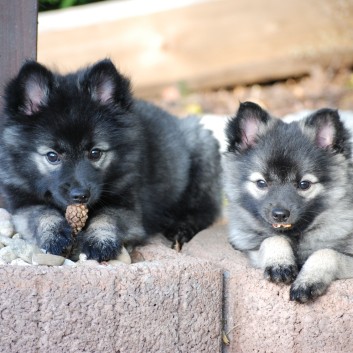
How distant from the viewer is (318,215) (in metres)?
4.60

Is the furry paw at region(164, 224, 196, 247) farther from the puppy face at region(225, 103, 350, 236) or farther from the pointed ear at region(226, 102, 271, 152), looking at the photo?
the pointed ear at region(226, 102, 271, 152)

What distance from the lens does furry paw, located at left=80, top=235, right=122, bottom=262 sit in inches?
173

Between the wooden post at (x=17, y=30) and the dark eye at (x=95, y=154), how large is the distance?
954 millimetres

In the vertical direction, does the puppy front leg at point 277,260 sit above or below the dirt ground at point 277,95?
above

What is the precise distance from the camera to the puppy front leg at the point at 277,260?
4305 mm

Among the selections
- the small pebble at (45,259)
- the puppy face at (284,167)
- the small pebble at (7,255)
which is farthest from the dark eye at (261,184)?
the small pebble at (7,255)

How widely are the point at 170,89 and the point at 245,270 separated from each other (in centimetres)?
459

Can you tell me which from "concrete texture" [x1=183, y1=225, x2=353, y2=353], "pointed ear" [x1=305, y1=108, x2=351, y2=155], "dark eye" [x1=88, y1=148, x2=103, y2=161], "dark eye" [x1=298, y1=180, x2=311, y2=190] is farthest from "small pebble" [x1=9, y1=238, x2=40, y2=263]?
"pointed ear" [x1=305, y1=108, x2=351, y2=155]

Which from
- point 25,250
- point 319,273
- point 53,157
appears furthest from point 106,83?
point 319,273

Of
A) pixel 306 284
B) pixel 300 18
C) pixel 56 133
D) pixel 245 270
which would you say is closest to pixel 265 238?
pixel 245 270

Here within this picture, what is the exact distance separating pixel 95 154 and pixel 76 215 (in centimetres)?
41

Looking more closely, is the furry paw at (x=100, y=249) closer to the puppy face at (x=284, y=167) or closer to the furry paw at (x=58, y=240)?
the furry paw at (x=58, y=240)

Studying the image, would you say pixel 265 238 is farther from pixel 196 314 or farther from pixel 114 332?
pixel 114 332

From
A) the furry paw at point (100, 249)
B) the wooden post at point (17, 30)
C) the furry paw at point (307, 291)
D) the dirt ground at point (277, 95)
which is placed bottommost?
the dirt ground at point (277, 95)
